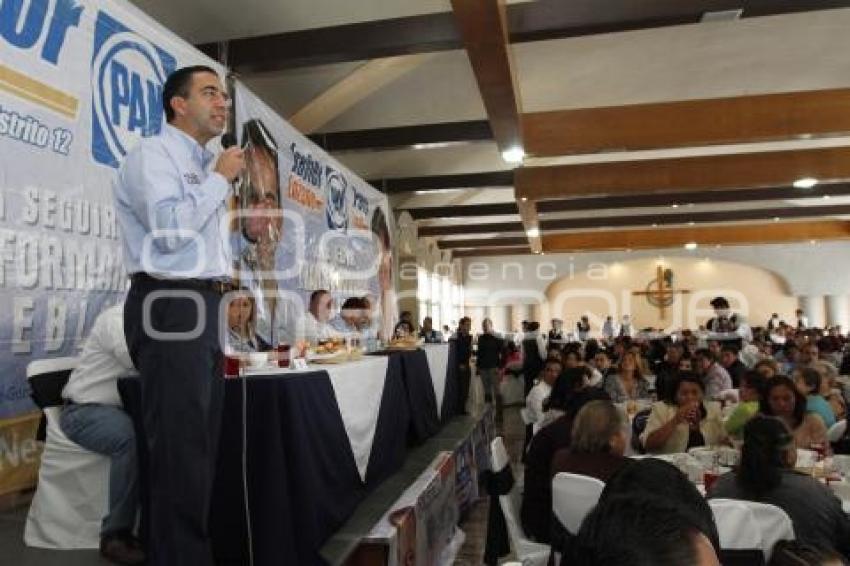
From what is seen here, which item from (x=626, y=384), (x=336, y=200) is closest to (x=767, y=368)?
(x=626, y=384)

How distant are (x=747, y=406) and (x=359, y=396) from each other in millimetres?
2067

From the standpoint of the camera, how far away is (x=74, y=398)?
2.30m

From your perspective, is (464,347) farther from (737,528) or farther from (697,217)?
(697,217)

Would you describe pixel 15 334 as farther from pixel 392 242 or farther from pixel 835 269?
pixel 835 269

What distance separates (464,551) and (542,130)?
405 cm

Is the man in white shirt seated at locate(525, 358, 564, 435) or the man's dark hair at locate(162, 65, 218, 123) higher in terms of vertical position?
the man's dark hair at locate(162, 65, 218, 123)

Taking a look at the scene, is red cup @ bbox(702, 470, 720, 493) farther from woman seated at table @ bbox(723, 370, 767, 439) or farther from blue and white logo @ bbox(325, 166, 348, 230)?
blue and white logo @ bbox(325, 166, 348, 230)

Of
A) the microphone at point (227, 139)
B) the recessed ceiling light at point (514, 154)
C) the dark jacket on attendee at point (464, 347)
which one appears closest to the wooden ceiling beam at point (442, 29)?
the microphone at point (227, 139)

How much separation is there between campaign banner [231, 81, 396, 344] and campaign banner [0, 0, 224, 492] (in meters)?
1.21

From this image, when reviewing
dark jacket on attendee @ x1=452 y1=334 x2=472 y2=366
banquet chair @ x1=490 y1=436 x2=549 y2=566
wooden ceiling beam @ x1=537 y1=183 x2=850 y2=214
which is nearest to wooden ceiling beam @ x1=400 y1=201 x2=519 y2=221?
wooden ceiling beam @ x1=537 y1=183 x2=850 y2=214

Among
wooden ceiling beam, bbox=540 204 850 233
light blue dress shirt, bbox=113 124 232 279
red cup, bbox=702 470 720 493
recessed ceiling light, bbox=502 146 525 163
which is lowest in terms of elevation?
red cup, bbox=702 470 720 493

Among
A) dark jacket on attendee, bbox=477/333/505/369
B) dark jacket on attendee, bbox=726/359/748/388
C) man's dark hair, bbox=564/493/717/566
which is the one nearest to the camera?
man's dark hair, bbox=564/493/717/566

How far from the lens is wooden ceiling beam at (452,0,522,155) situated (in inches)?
146

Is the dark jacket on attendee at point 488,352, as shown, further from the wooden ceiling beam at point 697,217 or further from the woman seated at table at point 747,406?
the woman seated at table at point 747,406
